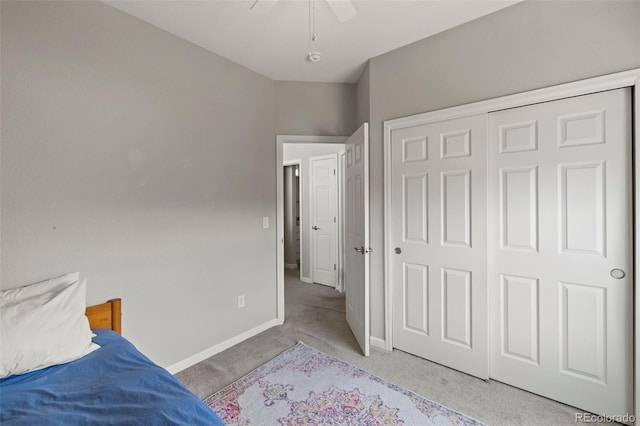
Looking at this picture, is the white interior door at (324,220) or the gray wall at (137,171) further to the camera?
the white interior door at (324,220)

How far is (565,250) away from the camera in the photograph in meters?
1.78

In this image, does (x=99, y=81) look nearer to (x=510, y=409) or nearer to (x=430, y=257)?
(x=430, y=257)

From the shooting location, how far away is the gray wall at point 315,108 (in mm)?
3020

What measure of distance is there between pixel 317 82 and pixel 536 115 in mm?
2043

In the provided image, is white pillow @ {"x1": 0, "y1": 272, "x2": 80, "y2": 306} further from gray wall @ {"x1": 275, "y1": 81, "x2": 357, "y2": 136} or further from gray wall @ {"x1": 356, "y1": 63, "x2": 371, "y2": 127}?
gray wall @ {"x1": 356, "y1": 63, "x2": 371, "y2": 127}

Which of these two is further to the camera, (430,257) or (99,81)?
(430,257)

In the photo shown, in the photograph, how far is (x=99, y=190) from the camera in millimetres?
1777

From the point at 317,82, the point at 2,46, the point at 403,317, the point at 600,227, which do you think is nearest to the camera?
the point at 2,46

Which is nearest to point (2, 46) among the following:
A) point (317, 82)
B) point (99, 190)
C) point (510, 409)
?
point (99, 190)

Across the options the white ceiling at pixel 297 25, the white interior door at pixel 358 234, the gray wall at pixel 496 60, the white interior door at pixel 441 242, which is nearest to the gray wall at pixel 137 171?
the white ceiling at pixel 297 25

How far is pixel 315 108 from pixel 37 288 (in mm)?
2644

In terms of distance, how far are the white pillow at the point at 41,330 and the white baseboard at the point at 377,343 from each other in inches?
80.4

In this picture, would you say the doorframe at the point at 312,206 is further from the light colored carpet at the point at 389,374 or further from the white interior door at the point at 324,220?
the light colored carpet at the point at 389,374

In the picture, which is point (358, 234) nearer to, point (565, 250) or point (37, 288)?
point (565, 250)
